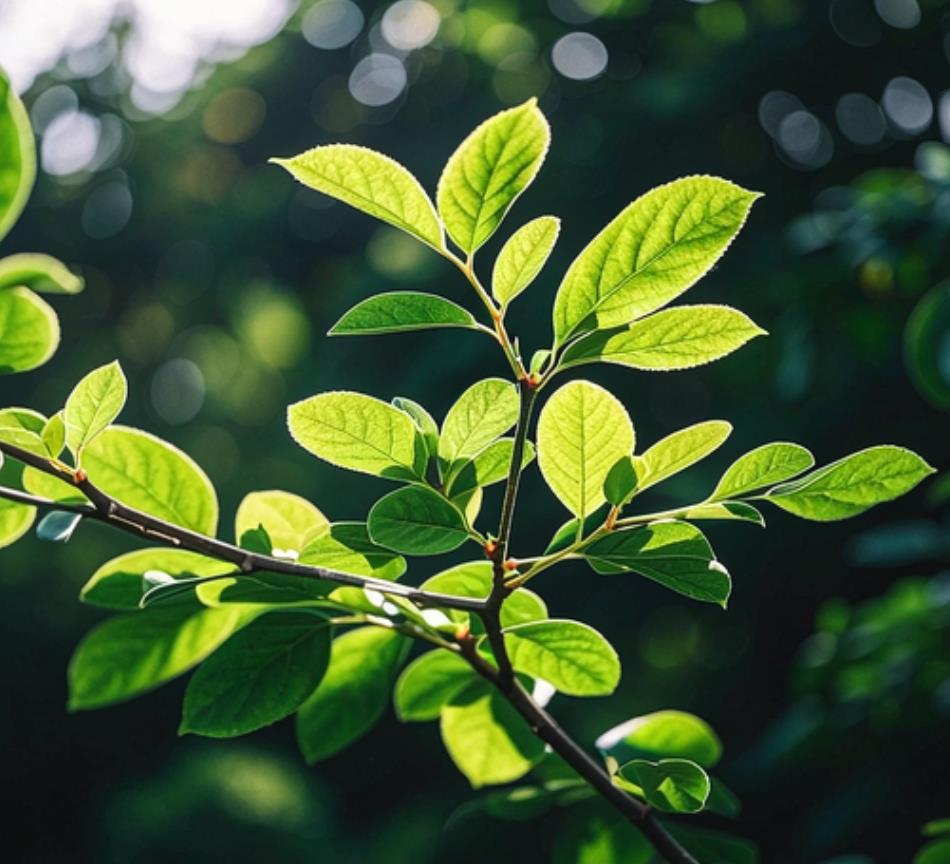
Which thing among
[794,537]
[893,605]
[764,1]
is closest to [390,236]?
[764,1]

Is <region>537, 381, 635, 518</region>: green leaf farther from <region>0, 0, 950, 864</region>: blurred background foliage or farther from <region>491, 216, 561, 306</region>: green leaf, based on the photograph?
<region>0, 0, 950, 864</region>: blurred background foliage

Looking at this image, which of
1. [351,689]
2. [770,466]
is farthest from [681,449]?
[351,689]

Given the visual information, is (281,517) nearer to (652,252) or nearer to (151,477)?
(151,477)

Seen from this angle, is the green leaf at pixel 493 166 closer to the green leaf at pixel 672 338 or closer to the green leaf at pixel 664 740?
the green leaf at pixel 672 338

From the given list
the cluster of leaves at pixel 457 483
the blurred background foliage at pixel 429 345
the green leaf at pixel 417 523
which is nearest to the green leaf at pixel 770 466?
the cluster of leaves at pixel 457 483

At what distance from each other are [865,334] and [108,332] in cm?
515

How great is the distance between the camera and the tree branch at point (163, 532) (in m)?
0.42

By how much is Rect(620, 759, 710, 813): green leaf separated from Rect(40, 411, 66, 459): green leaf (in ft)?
0.86

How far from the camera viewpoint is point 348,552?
0.48 meters

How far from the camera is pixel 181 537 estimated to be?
1.40 feet

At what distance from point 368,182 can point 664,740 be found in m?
0.39

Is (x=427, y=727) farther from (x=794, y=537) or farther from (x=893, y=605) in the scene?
(x=893, y=605)

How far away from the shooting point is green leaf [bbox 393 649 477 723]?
1.98 ft

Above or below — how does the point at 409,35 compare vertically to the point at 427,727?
above
